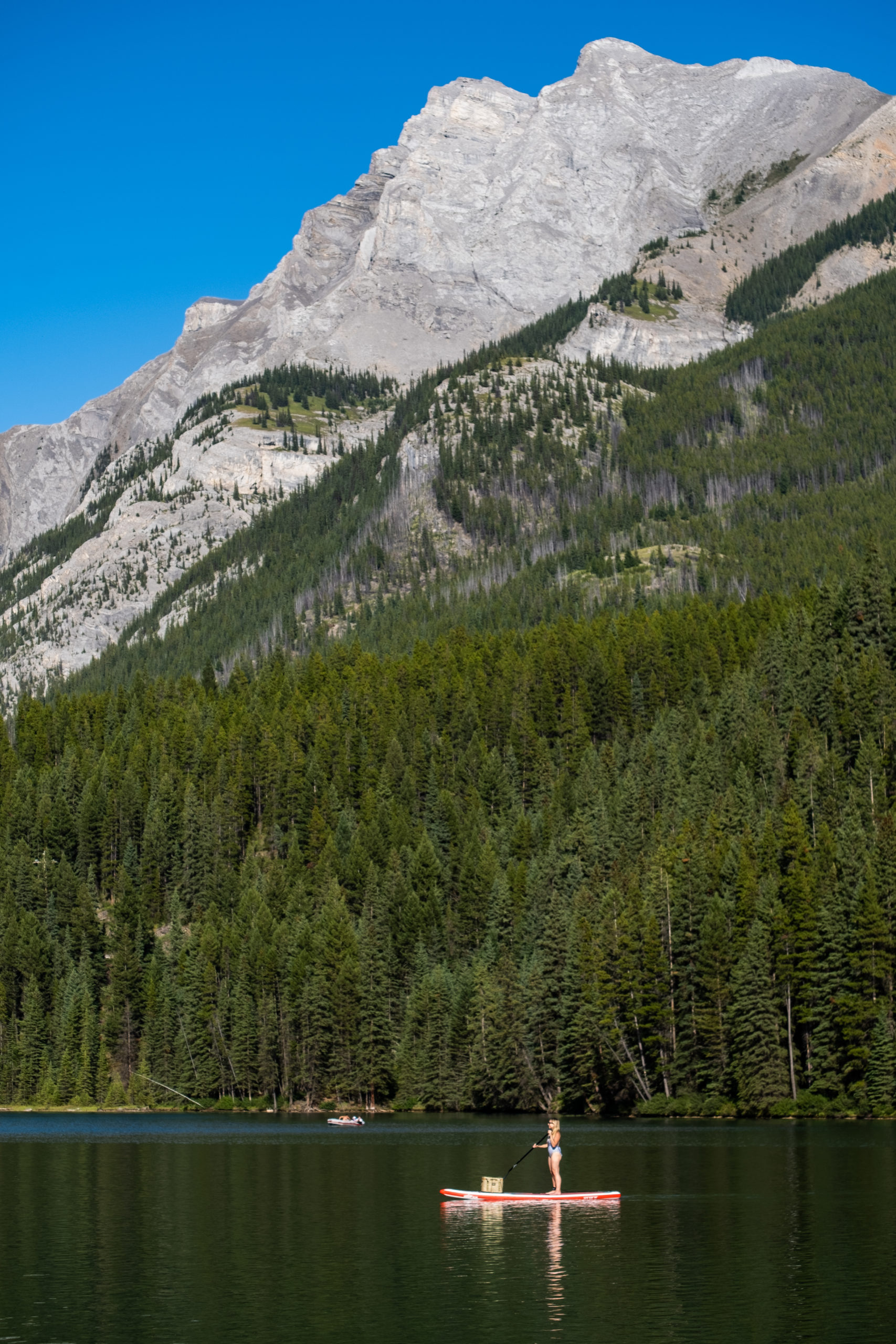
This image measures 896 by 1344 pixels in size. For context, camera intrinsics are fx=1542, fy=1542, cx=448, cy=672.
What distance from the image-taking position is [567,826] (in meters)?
152

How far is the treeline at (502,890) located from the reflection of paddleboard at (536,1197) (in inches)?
1592

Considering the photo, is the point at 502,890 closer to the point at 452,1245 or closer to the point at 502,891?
the point at 502,891

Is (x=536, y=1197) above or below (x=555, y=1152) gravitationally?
below

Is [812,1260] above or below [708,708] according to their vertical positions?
below

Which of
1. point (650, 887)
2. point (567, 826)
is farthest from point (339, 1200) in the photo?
point (567, 826)

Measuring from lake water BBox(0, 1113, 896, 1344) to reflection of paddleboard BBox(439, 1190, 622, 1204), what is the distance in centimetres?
45

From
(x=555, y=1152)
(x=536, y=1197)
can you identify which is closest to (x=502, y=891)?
(x=536, y=1197)

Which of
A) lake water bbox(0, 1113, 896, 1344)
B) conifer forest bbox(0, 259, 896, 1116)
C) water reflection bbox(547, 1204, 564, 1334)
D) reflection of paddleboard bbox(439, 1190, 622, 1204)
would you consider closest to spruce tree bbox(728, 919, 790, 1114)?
conifer forest bbox(0, 259, 896, 1116)

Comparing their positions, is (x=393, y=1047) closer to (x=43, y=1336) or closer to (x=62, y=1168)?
(x=62, y=1168)

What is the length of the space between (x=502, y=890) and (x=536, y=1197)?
7647cm

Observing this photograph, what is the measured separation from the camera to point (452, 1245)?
169ft

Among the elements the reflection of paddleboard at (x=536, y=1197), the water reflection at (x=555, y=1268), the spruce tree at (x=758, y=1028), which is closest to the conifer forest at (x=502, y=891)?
the spruce tree at (x=758, y=1028)

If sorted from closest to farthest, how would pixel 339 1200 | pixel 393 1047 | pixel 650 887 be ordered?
pixel 339 1200, pixel 650 887, pixel 393 1047

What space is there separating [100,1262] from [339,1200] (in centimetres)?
1650
